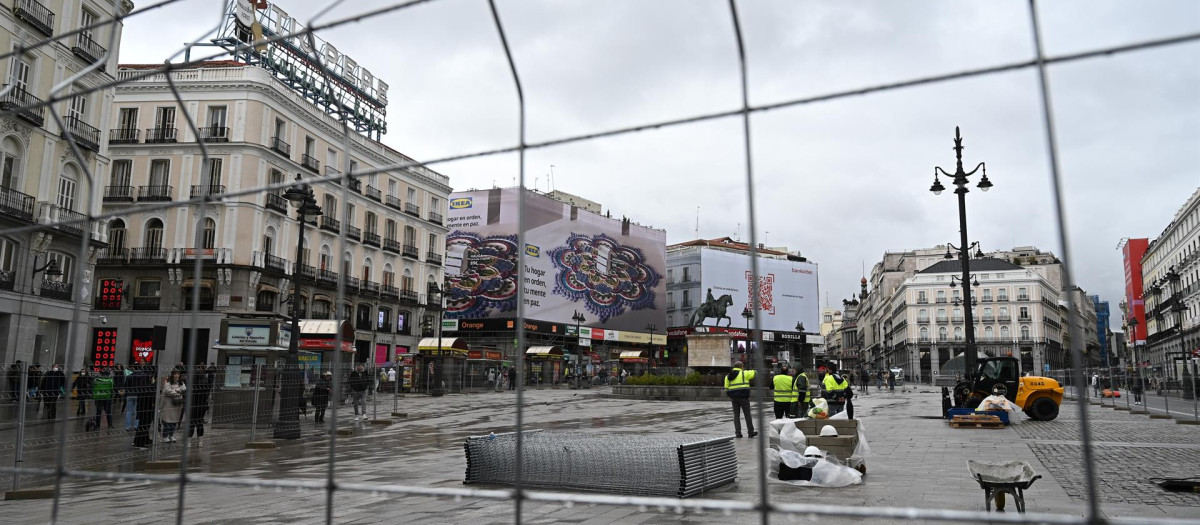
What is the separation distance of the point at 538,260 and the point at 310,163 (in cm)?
2780

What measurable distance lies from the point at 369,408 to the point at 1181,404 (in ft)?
79.9

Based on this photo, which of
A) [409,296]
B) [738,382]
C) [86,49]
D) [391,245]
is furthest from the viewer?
[409,296]

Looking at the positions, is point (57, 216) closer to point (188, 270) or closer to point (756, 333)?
point (188, 270)

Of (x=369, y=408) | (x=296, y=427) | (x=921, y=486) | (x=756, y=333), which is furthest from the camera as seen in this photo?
(x=369, y=408)

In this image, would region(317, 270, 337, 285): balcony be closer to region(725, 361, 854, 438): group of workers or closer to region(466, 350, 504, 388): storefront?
region(466, 350, 504, 388): storefront

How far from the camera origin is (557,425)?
19.8 metres

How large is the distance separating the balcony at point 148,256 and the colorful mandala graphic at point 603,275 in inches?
1349

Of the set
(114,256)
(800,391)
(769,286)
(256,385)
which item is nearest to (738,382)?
(800,391)

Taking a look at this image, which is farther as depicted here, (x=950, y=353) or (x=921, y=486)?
(x=950, y=353)

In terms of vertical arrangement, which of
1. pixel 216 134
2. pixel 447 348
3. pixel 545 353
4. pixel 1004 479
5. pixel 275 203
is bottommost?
pixel 1004 479

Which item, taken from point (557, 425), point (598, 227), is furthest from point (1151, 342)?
point (557, 425)

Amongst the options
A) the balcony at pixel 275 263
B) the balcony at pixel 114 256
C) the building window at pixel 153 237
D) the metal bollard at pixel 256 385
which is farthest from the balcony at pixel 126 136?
the metal bollard at pixel 256 385

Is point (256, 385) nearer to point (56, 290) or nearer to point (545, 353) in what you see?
point (56, 290)

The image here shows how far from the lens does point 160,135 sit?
38.9 metres
